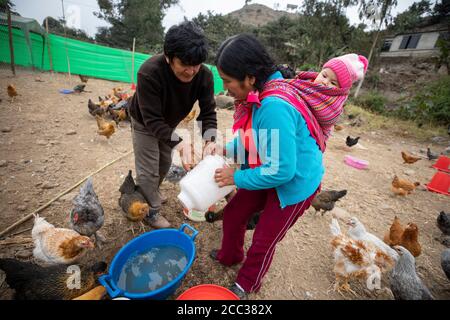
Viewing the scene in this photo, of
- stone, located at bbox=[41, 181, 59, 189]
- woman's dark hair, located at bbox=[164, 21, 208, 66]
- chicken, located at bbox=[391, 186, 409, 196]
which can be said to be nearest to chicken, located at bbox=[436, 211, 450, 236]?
chicken, located at bbox=[391, 186, 409, 196]

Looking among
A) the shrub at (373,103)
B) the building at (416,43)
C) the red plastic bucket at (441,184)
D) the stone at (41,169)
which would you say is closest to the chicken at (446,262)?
the red plastic bucket at (441,184)

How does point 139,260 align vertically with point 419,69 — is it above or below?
below

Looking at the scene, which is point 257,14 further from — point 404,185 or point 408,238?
point 408,238

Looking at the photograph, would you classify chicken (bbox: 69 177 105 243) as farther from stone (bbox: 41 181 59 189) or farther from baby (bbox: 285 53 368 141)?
baby (bbox: 285 53 368 141)

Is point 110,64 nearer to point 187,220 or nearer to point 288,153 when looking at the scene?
point 187,220

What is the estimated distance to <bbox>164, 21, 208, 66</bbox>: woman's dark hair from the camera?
1.57 metres

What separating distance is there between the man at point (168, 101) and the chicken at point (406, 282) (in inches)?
75.8

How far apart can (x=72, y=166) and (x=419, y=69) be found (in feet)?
76.4

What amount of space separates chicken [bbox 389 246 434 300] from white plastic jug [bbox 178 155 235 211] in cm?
172

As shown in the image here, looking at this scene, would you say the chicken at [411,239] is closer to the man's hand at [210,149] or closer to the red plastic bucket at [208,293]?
the red plastic bucket at [208,293]

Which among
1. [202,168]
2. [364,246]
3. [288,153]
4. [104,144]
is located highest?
[288,153]

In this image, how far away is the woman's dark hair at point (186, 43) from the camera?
1.57 meters

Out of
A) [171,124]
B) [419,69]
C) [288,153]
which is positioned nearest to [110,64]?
[171,124]

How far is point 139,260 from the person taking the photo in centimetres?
181
